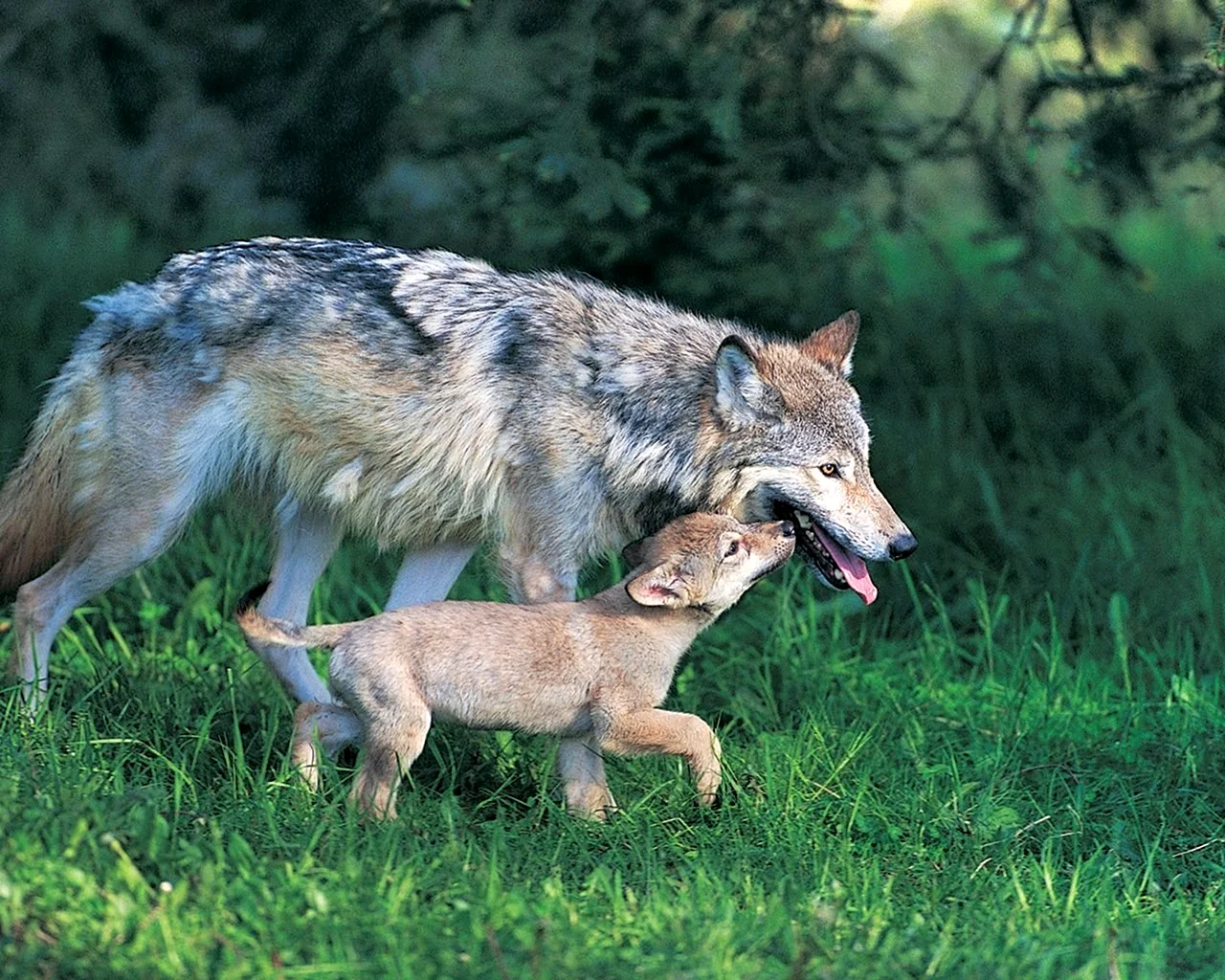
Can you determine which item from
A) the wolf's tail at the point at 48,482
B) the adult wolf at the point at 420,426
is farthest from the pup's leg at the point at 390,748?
the wolf's tail at the point at 48,482

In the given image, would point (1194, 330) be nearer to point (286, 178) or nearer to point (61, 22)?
point (286, 178)

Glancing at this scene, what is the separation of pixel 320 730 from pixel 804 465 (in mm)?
1643

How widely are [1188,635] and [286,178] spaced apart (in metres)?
5.16

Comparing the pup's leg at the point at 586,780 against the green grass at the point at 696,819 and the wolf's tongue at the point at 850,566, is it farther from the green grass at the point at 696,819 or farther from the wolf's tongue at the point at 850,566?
the wolf's tongue at the point at 850,566

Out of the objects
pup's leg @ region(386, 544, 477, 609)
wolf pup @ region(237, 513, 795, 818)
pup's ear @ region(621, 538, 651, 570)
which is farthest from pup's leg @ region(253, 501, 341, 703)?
pup's ear @ region(621, 538, 651, 570)

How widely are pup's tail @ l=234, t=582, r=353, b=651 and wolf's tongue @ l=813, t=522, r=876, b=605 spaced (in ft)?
4.84

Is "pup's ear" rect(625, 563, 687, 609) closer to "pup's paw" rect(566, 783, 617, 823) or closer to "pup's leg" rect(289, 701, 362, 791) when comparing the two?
"pup's paw" rect(566, 783, 617, 823)

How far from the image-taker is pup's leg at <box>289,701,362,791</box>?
4.50m

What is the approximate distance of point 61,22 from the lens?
8711mm

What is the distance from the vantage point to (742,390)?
483 cm

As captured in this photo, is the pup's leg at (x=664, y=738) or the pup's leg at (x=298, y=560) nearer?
the pup's leg at (x=664, y=738)

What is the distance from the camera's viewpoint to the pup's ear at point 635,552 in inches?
180

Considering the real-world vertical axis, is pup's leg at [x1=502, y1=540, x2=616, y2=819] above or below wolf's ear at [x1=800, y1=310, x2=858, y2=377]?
below

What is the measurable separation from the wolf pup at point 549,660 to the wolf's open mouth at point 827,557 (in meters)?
0.25
